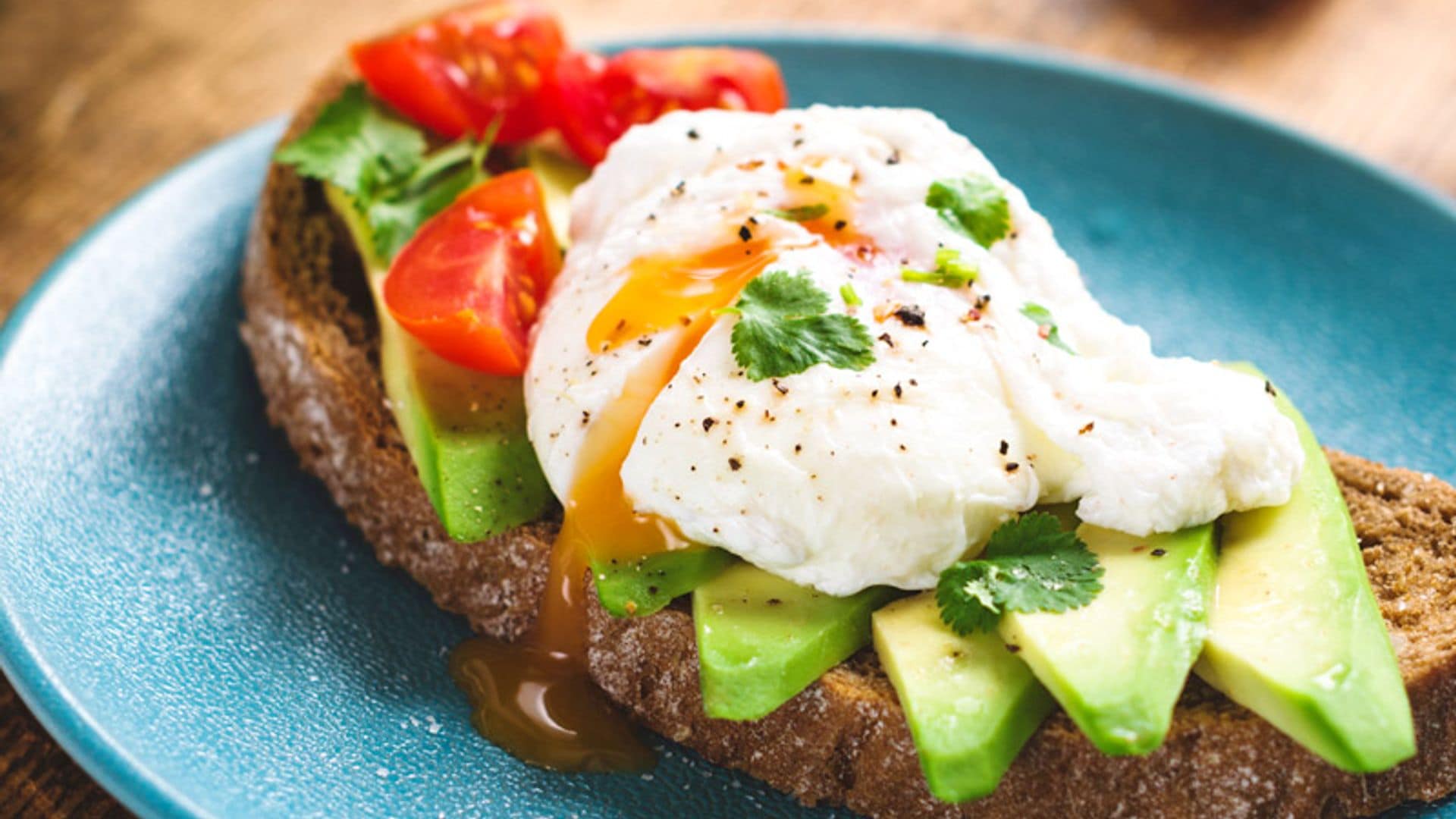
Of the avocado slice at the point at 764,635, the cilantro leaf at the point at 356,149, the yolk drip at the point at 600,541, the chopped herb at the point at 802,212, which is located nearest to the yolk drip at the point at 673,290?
the yolk drip at the point at 600,541

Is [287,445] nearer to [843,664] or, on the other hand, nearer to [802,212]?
[802,212]

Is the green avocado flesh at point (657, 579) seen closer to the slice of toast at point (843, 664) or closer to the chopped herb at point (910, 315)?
the slice of toast at point (843, 664)

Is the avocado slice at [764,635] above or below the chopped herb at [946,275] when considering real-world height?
below

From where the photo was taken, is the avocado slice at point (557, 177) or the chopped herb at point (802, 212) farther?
the avocado slice at point (557, 177)

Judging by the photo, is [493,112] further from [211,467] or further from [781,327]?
[781,327]

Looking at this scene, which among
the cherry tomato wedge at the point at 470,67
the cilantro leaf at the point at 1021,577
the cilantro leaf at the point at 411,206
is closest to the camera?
the cilantro leaf at the point at 1021,577
